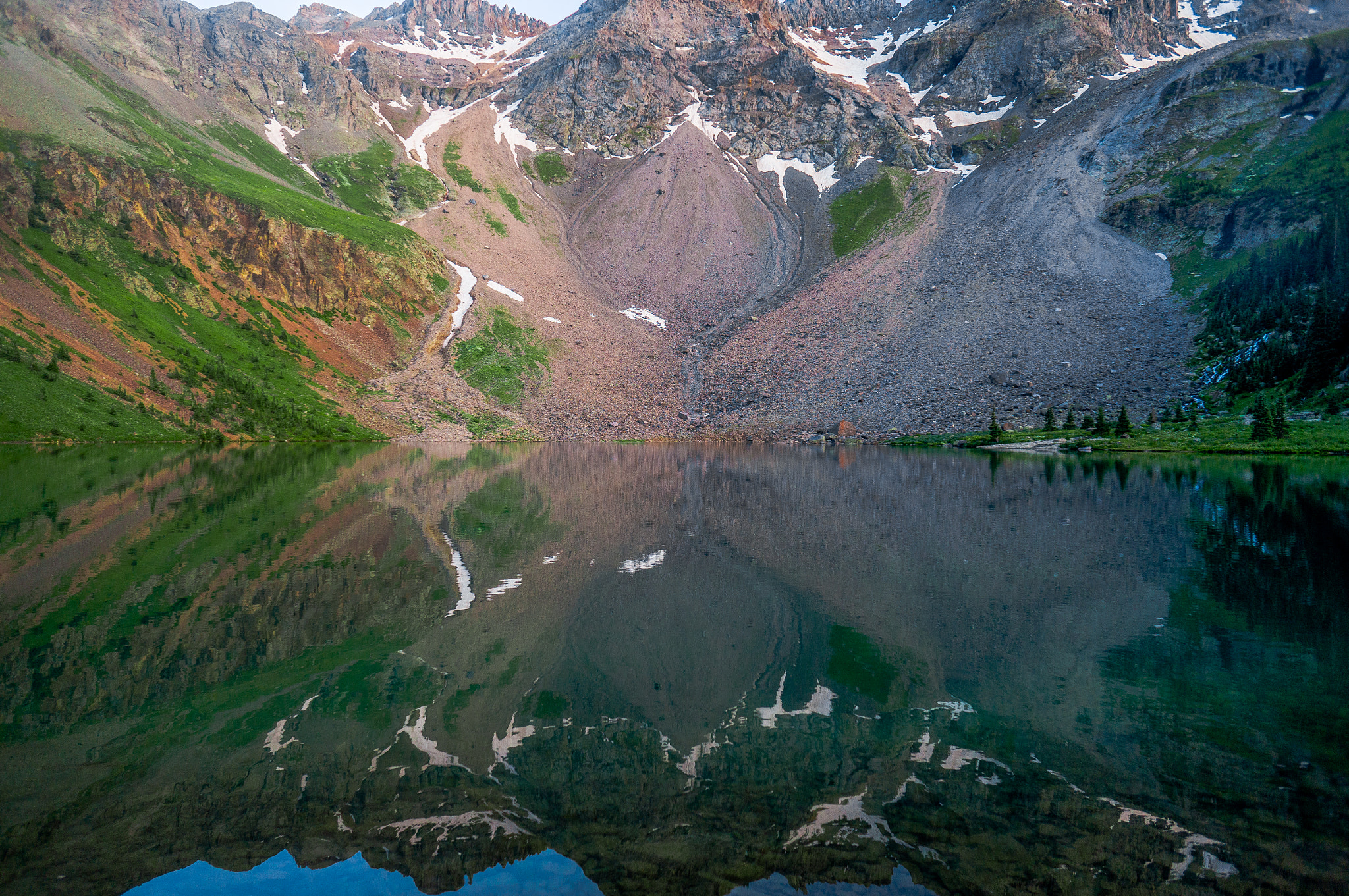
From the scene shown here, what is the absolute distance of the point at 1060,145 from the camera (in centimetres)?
12038

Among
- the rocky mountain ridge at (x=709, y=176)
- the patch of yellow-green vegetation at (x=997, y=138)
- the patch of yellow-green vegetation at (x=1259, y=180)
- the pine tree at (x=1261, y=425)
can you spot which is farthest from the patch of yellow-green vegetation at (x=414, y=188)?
the pine tree at (x=1261, y=425)

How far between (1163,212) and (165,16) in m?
190

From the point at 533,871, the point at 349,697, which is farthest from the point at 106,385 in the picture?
the point at 533,871

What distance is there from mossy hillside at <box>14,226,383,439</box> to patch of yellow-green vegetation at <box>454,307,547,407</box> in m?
18.9

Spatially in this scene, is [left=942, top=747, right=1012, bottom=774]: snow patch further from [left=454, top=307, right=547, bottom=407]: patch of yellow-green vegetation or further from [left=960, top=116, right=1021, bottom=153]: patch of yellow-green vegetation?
[left=960, top=116, right=1021, bottom=153]: patch of yellow-green vegetation

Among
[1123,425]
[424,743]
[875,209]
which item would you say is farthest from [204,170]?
[1123,425]

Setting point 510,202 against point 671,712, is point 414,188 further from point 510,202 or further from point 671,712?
point 671,712

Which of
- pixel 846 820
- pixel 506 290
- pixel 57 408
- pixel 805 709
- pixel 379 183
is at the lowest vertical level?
pixel 57 408

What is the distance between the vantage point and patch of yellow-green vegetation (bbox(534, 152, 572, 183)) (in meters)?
147

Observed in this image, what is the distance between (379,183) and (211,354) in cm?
6292

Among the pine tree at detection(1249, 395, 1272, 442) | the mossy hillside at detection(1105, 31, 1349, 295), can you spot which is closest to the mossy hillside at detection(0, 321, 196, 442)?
the pine tree at detection(1249, 395, 1272, 442)

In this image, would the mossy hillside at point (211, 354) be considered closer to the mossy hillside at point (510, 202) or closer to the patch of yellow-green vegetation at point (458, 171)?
the mossy hillside at point (510, 202)

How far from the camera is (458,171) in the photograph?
137m

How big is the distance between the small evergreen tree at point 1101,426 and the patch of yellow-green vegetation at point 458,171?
375 feet
